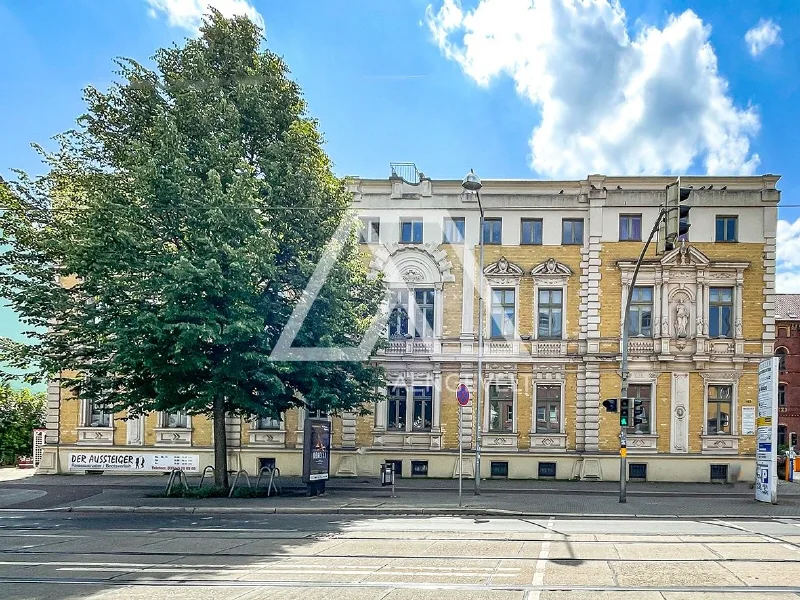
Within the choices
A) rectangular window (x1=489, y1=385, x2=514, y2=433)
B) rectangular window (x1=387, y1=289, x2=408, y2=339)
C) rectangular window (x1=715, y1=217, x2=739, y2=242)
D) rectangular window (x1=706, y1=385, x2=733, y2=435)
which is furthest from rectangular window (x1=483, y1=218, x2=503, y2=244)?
rectangular window (x1=706, y1=385, x2=733, y2=435)

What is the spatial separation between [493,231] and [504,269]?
5.49 ft

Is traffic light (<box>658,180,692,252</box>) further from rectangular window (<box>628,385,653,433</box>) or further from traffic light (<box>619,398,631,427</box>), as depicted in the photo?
rectangular window (<box>628,385,653,433</box>)

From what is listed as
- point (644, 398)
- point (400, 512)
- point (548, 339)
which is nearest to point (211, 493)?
point (400, 512)

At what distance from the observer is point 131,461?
32.8 m

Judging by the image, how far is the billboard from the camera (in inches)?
954

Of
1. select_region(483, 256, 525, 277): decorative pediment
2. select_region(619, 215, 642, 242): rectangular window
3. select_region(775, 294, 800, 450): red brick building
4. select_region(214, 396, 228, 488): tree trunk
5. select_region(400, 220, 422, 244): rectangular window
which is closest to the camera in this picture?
select_region(214, 396, 228, 488): tree trunk

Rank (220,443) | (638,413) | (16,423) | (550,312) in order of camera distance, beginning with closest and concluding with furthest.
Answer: (638,413) → (220,443) → (550,312) → (16,423)

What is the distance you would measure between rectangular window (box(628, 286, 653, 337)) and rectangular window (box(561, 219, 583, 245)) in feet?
10.3

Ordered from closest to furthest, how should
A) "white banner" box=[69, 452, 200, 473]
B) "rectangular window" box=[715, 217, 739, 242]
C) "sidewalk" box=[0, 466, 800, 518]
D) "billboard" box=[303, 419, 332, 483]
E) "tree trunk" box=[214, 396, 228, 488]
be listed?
"sidewalk" box=[0, 466, 800, 518], "billboard" box=[303, 419, 332, 483], "tree trunk" box=[214, 396, 228, 488], "rectangular window" box=[715, 217, 739, 242], "white banner" box=[69, 452, 200, 473]

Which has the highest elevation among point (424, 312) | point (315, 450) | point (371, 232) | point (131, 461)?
point (371, 232)

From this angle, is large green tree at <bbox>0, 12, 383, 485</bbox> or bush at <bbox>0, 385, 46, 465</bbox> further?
bush at <bbox>0, 385, 46, 465</bbox>

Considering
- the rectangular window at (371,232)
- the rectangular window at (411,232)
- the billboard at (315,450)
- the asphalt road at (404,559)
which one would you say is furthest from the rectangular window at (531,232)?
the asphalt road at (404,559)

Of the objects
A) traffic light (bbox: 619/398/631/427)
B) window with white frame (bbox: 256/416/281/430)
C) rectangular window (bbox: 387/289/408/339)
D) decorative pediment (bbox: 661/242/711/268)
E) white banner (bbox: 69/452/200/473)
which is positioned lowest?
white banner (bbox: 69/452/200/473)

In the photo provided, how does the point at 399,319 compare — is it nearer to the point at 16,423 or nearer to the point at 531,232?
the point at 531,232
